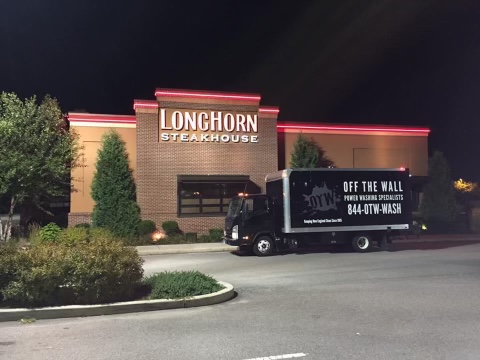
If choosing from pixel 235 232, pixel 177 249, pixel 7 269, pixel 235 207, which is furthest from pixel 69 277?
pixel 177 249

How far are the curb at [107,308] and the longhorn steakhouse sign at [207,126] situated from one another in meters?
16.4

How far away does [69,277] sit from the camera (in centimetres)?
787

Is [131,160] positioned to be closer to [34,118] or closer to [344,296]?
[34,118]

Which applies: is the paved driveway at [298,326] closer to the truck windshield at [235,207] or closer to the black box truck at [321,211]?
the black box truck at [321,211]

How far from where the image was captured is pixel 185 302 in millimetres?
8219

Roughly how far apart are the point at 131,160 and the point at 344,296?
58.2 ft

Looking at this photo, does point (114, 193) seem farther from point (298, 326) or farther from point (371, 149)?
point (298, 326)

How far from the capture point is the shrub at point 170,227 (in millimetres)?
22578

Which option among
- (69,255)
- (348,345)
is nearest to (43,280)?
(69,255)

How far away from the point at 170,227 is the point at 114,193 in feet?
10.5

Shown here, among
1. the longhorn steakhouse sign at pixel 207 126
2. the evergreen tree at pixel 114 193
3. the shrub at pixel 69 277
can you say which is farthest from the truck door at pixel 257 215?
the longhorn steakhouse sign at pixel 207 126

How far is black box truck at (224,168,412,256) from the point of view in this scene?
16.6 meters

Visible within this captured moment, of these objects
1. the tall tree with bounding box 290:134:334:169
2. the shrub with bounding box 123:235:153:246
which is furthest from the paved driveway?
the tall tree with bounding box 290:134:334:169

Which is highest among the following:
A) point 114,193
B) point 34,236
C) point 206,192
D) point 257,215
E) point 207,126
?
point 207,126
